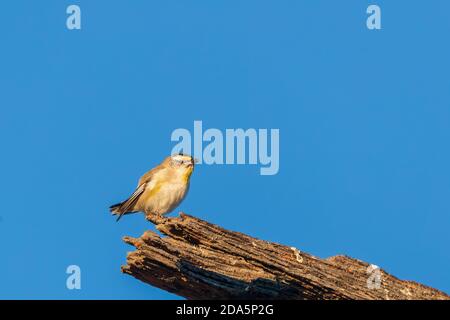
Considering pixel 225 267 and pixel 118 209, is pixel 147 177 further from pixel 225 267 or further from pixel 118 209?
pixel 225 267

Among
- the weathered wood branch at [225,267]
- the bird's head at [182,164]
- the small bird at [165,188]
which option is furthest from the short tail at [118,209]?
the weathered wood branch at [225,267]

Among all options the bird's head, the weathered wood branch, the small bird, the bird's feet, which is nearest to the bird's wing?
the small bird

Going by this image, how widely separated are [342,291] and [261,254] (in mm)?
1577

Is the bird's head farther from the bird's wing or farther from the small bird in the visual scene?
the bird's wing

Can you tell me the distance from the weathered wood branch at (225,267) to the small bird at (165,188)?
4.69 meters

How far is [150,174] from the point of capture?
25.9 metres

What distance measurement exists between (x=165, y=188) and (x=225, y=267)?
17.6ft

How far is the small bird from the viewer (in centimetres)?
2527

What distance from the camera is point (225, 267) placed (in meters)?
20.2

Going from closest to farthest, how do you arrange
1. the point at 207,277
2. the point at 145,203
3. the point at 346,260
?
the point at 207,277 < the point at 346,260 < the point at 145,203
